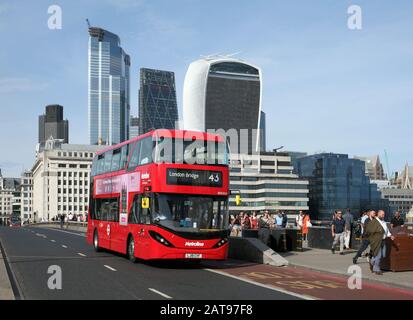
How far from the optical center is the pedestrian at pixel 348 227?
24.1 meters

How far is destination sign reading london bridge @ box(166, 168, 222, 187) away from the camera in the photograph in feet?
60.9

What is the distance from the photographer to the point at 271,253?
20.9 m

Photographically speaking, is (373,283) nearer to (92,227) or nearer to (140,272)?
(140,272)

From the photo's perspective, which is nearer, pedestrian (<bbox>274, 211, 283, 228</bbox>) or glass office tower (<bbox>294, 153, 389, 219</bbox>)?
pedestrian (<bbox>274, 211, 283, 228</bbox>)

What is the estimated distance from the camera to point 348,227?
24.2m

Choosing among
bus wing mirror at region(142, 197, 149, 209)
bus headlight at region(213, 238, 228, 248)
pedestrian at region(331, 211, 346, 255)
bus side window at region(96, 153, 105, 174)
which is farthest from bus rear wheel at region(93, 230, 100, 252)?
pedestrian at region(331, 211, 346, 255)

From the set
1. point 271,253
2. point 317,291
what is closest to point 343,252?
point 271,253

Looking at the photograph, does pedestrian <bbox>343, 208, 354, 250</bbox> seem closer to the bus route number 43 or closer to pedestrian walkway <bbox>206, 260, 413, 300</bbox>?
pedestrian walkway <bbox>206, 260, 413, 300</bbox>

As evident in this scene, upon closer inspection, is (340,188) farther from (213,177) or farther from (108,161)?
(213,177)

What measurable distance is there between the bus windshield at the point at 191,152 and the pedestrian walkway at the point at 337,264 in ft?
14.9

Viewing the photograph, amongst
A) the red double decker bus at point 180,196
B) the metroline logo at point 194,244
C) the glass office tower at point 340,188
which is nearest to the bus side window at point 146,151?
the red double decker bus at point 180,196

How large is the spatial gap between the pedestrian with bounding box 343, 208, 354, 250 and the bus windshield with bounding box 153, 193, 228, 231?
7.25 meters

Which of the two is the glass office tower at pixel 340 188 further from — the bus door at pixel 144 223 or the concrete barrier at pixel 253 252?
the bus door at pixel 144 223
